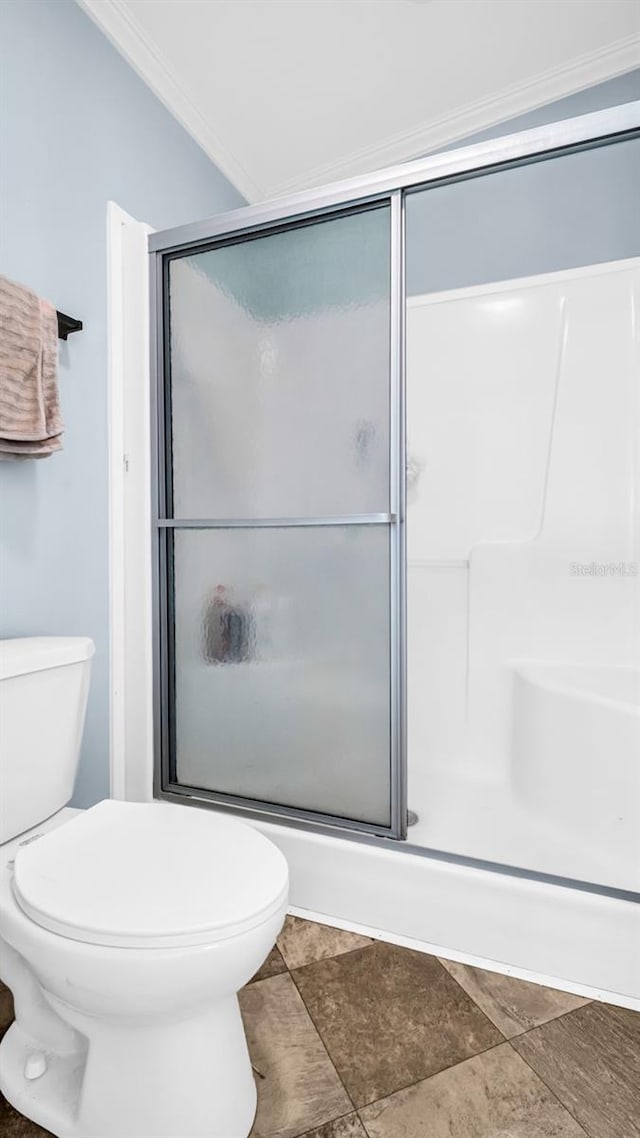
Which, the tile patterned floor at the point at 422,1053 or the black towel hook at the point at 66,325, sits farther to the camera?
the black towel hook at the point at 66,325

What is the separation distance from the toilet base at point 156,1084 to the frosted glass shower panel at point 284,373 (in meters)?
1.08

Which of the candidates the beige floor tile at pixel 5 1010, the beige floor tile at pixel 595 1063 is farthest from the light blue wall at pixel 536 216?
the beige floor tile at pixel 5 1010

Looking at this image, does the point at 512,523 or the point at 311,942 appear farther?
the point at 512,523

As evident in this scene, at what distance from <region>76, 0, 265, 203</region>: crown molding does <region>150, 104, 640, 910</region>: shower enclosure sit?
0.58m

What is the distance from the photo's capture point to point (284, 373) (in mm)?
1584

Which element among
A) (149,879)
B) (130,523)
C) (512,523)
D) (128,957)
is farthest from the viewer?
(512,523)

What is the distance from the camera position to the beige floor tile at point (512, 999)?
121 cm

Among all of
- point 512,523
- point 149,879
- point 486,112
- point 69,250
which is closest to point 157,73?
point 69,250

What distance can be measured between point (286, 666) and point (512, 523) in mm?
995

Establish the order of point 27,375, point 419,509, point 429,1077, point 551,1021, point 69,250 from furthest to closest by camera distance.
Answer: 1. point 419,509
2. point 69,250
3. point 27,375
4. point 551,1021
5. point 429,1077

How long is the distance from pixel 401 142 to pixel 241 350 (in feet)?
4.24

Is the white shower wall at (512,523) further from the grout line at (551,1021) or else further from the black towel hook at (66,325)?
the black towel hook at (66,325)

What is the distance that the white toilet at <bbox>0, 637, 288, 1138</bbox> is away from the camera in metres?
0.84

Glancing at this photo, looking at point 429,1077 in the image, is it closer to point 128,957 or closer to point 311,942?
point 311,942
